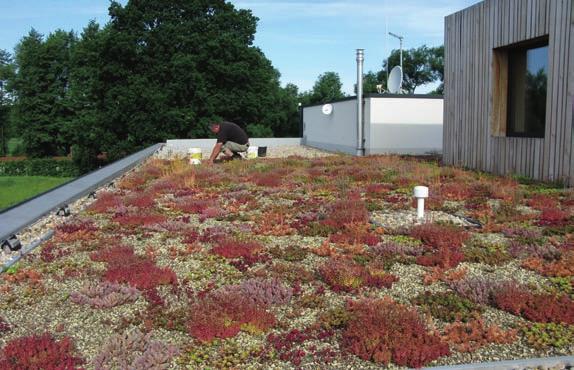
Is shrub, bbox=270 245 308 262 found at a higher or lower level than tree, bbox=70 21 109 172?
lower

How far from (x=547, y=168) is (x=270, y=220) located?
19.0 feet

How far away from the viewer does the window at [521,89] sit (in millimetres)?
10469

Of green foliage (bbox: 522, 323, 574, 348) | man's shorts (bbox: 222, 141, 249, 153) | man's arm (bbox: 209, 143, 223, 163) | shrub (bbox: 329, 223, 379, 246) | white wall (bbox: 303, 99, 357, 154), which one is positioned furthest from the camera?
white wall (bbox: 303, 99, 357, 154)

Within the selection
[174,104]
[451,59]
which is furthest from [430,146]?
[174,104]

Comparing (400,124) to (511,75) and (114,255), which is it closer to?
(511,75)

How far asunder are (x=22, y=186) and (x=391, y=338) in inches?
1755

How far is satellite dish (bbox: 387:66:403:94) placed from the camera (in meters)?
20.3

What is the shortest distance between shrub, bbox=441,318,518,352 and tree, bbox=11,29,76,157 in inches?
2064

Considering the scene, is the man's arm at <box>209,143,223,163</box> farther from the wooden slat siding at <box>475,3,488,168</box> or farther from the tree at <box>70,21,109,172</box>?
the tree at <box>70,21,109,172</box>

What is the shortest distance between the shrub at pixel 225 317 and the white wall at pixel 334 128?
1506 cm

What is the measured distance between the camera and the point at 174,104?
35.2 meters

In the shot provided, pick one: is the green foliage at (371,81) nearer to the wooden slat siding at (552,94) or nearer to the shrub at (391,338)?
the wooden slat siding at (552,94)

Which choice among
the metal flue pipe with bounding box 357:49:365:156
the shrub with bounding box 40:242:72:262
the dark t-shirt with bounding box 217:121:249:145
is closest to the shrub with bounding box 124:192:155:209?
the shrub with bounding box 40:242:72:262

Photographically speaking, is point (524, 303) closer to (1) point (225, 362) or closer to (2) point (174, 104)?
(1) point (225, 362)
